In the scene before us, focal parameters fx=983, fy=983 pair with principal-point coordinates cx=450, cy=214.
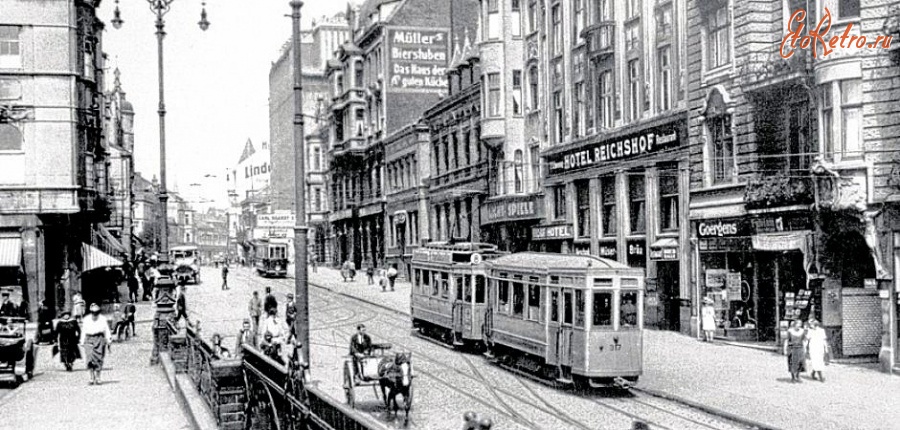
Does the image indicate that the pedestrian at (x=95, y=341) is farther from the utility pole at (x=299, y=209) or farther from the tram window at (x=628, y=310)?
the tram window at (x=628, y=310)

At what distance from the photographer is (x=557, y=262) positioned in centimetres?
2138

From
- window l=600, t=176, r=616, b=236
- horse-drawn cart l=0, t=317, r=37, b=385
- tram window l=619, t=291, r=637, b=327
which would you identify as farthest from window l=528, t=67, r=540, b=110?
horse-drawn cart l=0, t=317, r=37, b=385

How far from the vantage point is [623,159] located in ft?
111

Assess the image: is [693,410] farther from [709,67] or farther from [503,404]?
[709,67]

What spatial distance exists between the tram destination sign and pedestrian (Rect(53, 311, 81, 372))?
18.5 metres

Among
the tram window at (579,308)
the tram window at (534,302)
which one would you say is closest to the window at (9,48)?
the tram window at (534,302)

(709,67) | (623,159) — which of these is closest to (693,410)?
(709,67)

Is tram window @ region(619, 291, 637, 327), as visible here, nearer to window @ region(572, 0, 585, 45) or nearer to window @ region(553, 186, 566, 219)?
window @ region(572, 0, 585, 45)

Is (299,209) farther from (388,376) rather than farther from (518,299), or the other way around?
(518,299)

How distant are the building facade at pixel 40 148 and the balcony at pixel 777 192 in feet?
78.5

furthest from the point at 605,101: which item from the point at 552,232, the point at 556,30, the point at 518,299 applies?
the point at 518,299

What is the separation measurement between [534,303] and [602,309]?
239cm

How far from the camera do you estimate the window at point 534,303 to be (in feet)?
71.0

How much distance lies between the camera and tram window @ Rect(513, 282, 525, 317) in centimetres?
2264
